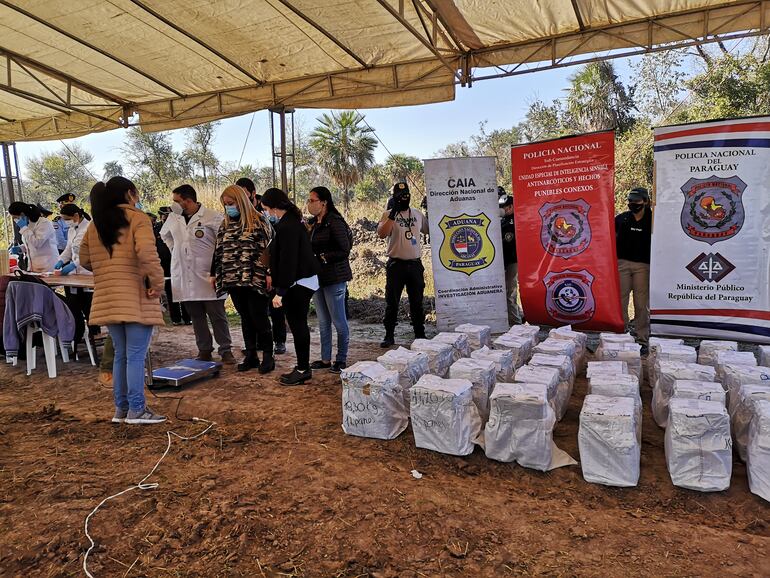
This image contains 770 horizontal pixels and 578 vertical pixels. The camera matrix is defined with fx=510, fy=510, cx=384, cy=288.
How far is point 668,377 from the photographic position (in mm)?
3320

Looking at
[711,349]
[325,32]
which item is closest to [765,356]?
[711,349]

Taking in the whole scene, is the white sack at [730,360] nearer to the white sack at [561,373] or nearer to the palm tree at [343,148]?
the white sack at [561,373]

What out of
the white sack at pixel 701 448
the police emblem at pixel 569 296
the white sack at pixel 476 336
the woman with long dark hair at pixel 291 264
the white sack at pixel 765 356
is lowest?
the white sack at pixel 701 448

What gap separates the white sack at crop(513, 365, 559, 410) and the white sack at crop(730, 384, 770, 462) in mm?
994

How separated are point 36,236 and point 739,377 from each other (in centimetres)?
784

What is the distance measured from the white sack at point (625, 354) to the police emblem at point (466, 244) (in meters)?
1.91

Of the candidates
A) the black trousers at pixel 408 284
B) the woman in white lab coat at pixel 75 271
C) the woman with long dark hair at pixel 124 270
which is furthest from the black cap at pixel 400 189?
the woman in white lab coat at pixel 75 271

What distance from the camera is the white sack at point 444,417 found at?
2.91 meters

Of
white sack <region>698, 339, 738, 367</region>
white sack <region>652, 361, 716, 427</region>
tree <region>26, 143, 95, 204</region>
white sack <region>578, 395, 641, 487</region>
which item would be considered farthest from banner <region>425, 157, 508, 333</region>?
tree <region>26, 143, 95, 204</region>

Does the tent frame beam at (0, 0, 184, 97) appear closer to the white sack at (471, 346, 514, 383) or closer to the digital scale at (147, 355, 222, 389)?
the digital scale at (147, 355, 222, 389)

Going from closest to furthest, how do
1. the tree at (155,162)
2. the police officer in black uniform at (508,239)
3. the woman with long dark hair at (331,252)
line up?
the woman with long dark hair at (331,252), the police officer in black uniform at (508,239), the tree at (155,162)

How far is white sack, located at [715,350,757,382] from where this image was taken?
3.45m

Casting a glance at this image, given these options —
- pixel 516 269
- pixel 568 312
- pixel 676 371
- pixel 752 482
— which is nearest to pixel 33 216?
pixel 516 269

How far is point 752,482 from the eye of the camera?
2504 mm
